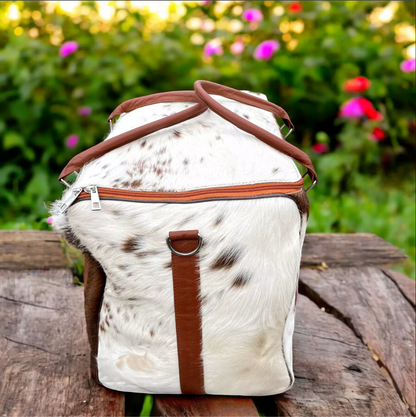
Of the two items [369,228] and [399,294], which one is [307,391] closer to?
[399,294]

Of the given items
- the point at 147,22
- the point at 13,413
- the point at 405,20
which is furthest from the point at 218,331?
the point at 405,20

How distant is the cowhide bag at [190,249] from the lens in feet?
3.53

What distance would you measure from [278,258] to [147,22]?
2.78 meters

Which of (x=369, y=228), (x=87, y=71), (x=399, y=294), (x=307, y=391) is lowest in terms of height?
(x=369, y=228)

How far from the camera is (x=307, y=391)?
127 centimetres

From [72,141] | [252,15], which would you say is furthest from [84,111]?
[252,15]

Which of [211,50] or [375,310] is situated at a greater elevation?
[211,50]

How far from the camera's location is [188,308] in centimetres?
111

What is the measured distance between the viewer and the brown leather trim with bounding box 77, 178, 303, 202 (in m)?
1.07

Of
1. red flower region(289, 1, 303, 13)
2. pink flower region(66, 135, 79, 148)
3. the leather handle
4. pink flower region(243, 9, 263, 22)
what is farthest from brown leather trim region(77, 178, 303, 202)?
red flower region(289, 1, 303, 13)

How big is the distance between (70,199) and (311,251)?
3.55 feet

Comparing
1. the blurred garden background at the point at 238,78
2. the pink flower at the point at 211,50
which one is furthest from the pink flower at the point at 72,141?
the pink flower at the point at 211,50

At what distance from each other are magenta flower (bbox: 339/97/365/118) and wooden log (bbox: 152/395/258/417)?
2161 mm

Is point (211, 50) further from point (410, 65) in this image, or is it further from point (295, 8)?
point (410, 65)
